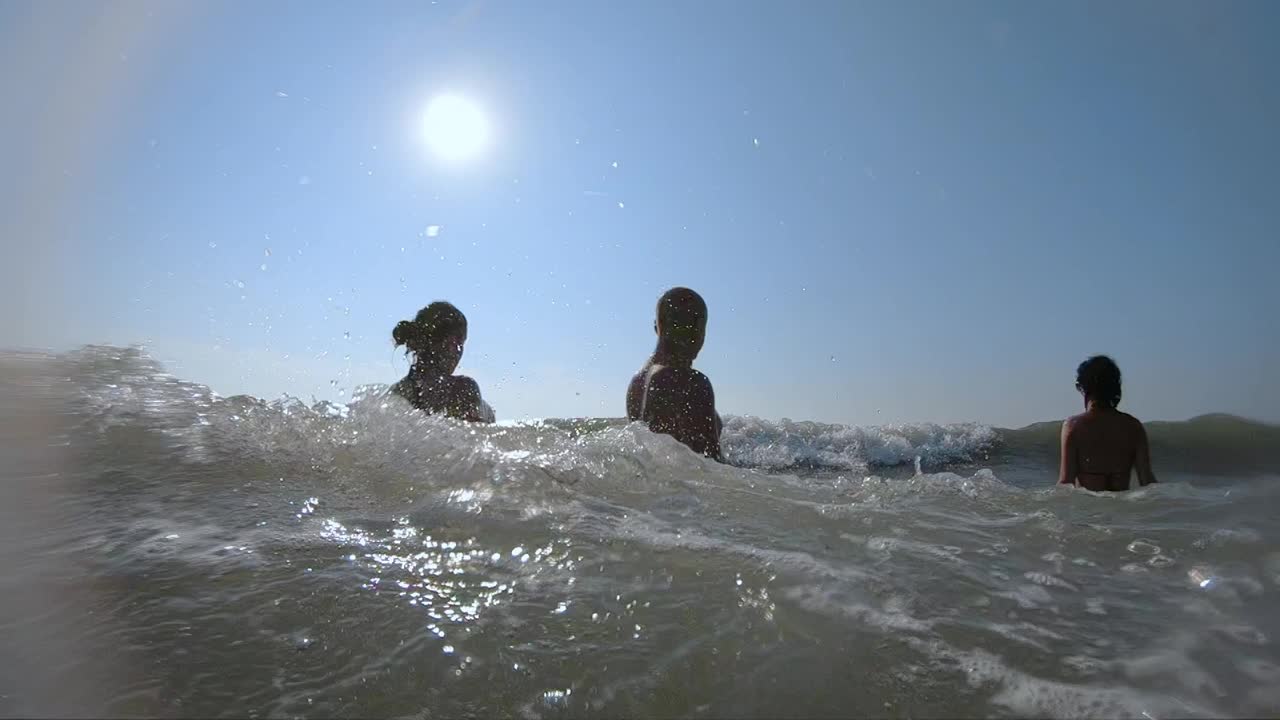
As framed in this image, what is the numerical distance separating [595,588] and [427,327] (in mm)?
3041

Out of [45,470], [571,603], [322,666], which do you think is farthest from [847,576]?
[45,470]

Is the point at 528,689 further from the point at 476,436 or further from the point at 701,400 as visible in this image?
the point at 701,400

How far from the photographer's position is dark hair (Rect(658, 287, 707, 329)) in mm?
3820

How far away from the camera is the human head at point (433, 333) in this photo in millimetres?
4348

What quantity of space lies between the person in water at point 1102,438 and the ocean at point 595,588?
1841 mm

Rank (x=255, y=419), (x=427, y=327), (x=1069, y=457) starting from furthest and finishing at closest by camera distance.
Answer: (x=1069, y=457), (x=427, y=327), (x=255, y=419)

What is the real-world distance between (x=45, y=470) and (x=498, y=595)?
85.6 inches

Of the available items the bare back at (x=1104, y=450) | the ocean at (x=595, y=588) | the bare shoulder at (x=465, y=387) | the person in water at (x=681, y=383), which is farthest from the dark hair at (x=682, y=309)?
the bare back at (x=1104, y=450)

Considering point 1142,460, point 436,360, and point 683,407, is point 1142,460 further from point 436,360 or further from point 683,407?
point 436,360

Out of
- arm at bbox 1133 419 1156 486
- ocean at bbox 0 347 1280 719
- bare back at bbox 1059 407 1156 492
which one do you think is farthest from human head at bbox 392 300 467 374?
arm at bbox 1133 419 1156 486

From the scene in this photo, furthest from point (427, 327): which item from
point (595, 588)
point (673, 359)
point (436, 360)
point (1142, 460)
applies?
point (1142, 460)

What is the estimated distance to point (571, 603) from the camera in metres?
1.60

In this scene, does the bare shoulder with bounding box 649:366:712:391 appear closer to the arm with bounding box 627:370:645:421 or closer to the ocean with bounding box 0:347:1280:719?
the arm with bounding box 627:370:645:421

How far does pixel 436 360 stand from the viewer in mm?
4406
